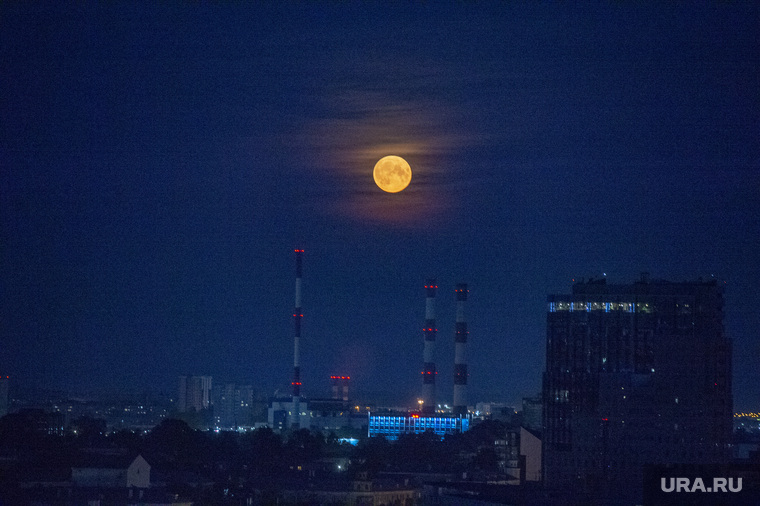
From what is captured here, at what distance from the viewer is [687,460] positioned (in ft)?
157

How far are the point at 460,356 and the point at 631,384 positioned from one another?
45450 millimetres

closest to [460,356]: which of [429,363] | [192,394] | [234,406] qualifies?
[429,363]

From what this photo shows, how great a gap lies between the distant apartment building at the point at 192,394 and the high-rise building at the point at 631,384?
68.7 metres

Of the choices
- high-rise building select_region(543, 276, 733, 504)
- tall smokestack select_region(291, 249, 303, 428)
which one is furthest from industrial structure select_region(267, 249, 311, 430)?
high-rise building select_region(543, 276, 733, 504)

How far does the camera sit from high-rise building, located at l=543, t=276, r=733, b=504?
48.3m

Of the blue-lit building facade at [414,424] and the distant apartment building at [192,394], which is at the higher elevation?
the distant apartment building at [192,394]

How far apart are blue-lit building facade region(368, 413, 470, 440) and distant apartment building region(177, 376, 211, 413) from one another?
31.0 metres

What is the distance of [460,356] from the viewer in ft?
315

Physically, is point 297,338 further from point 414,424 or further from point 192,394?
point 192,394

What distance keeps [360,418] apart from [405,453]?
50.1m

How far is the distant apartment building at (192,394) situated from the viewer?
127 meters

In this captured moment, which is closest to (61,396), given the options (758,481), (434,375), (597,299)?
(434,375)

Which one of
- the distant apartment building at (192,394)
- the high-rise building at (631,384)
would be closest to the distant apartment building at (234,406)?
the distant apartment building at (192,394)

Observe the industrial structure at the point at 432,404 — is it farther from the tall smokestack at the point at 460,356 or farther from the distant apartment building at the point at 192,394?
the distant apartment building at the point at 192,394
